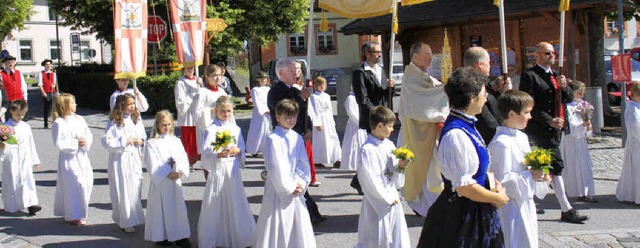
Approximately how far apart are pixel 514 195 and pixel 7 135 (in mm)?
6190

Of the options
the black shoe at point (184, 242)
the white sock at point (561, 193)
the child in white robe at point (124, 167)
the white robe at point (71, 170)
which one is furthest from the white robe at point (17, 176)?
the white sock at point (561, 193)

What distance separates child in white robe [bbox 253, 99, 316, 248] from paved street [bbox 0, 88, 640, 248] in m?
0.93

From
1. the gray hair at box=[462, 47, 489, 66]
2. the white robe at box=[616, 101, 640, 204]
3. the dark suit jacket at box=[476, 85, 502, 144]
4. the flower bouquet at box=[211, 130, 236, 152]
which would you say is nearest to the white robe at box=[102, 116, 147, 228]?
the flower bouquet at box=[211, 130, 236, 152]

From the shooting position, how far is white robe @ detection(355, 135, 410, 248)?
19.7 ft

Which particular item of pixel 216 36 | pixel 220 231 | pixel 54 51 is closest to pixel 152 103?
pixel 216 36

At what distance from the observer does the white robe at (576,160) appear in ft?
29.3

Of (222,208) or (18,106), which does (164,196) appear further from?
(18,106)

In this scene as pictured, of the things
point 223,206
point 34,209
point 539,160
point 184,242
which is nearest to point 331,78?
point 34,209

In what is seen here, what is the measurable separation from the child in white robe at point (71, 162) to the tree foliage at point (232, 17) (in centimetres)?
1406

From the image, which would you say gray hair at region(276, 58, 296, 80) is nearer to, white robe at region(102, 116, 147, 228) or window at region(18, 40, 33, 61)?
white robe at region(102, 116, 147, 228)

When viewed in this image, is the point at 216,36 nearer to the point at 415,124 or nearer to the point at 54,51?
the point at 415,124

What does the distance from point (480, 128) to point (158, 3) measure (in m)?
16.7

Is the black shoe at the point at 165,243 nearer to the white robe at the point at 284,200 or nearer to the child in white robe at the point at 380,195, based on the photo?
the white robe at the point at 284,200

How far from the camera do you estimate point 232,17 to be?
24.2 m
